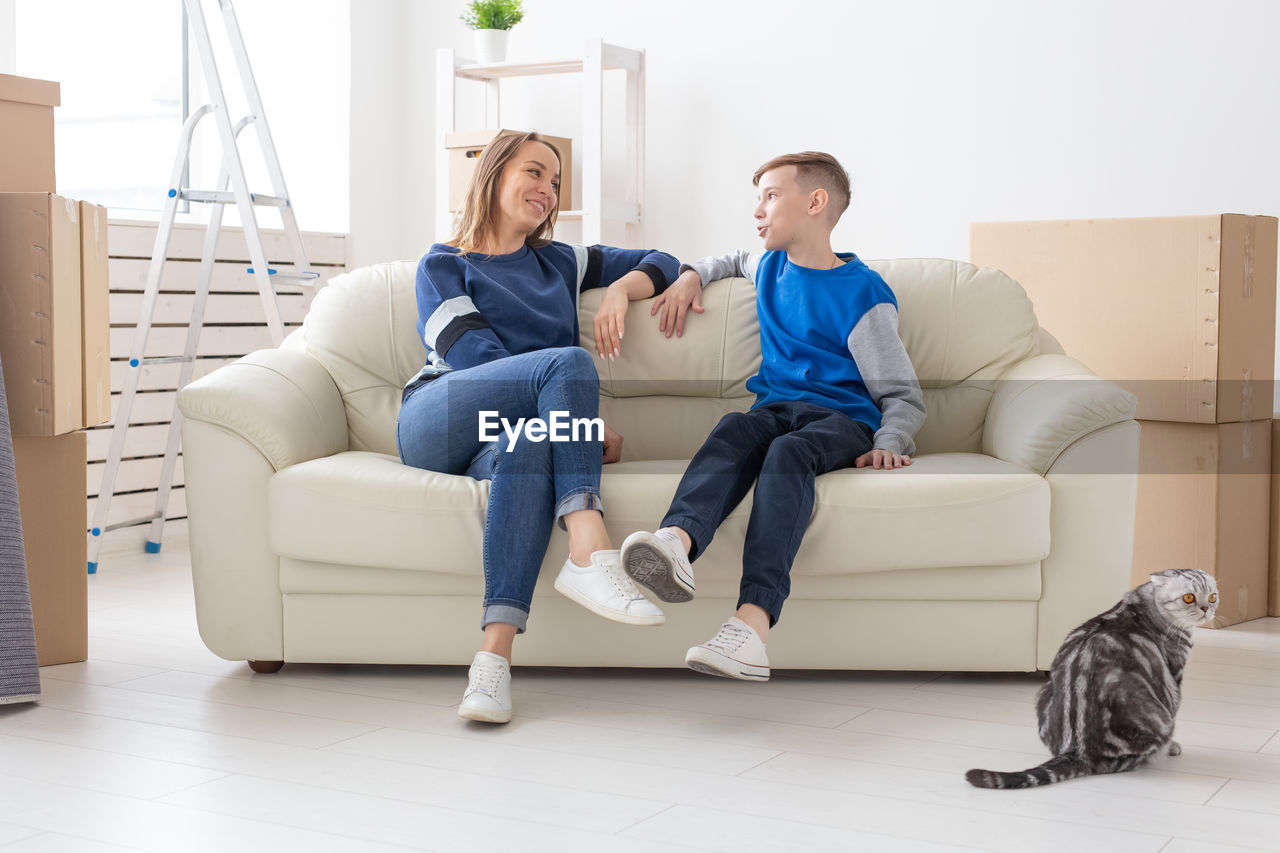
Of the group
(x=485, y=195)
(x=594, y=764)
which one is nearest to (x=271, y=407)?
(x=485, y=195)

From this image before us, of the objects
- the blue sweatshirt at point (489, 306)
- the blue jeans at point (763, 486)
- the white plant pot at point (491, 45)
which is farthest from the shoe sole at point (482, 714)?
the white plant pot at point (491, 45)

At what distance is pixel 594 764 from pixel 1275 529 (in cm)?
186

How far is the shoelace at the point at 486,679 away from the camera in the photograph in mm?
1998

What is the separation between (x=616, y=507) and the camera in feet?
7.16

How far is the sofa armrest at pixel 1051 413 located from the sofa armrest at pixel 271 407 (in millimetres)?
1287

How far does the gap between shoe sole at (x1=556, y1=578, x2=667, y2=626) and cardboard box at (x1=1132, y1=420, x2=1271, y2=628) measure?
4.49ft

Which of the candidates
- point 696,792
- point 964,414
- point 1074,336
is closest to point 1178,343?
point 1074,336

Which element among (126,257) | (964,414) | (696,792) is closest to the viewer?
(696,792)

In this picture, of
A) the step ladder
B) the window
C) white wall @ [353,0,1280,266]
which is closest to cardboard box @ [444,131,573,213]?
white wall @ [353,0,1280,266]

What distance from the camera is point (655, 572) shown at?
1.96m

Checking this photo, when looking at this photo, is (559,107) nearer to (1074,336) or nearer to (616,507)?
(1074,336)

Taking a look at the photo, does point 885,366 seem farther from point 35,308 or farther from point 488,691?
point 35,308

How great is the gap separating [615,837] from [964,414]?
54.4 inches

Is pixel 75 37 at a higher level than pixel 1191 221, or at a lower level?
higher
